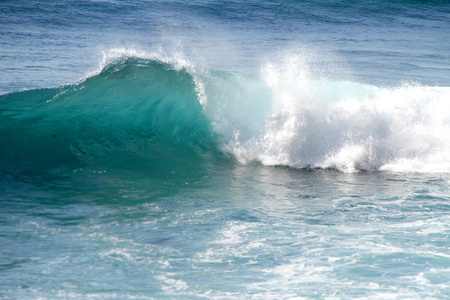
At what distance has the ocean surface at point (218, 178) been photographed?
12.4 feet

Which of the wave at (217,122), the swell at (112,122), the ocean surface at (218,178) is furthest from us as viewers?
the wave at (217,122)

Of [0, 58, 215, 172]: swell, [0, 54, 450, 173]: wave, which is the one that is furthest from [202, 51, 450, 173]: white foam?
[0, 58, 215, 172]: swell

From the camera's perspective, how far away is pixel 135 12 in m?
24.0

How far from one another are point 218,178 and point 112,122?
2.66 m

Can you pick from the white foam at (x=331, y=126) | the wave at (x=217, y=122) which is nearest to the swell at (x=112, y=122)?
the wave at (x=217, y=122)

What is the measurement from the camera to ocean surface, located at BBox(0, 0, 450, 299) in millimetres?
3771

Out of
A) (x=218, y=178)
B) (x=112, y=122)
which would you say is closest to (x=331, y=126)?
(x=218, y=178)

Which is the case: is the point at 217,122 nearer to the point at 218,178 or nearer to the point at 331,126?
the point at 218,178

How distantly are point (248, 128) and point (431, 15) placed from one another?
954 inches

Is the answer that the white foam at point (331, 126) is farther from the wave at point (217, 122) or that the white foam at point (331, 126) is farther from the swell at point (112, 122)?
the swell at point (112, 122)

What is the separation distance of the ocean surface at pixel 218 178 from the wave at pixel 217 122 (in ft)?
0.10

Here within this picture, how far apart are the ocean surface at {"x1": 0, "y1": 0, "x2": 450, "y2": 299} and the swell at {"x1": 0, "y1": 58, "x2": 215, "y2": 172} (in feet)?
0.10

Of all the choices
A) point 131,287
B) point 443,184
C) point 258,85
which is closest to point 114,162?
point 258,85

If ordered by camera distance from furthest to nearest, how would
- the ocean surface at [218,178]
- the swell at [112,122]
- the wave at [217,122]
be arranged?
the wave at [217,122] → the swell at [112,122] → the ocean surface at [218,178]
